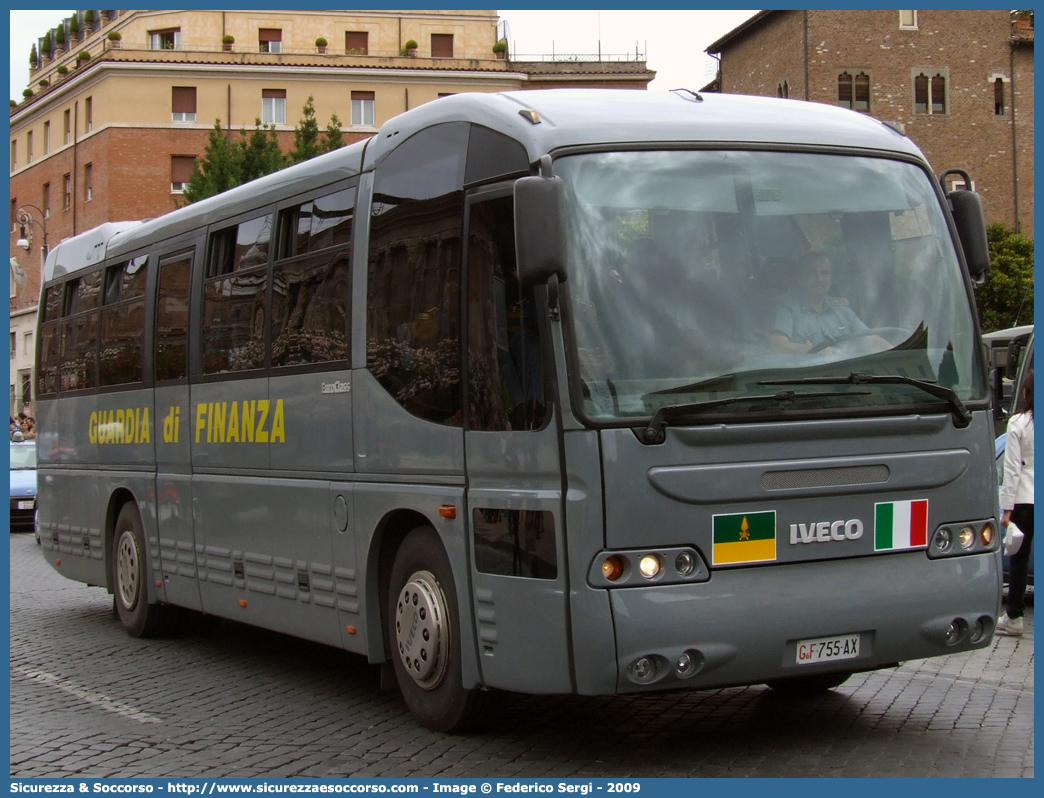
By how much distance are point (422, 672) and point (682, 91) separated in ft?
10.6

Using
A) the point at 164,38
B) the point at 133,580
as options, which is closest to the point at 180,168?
the point at 164,38

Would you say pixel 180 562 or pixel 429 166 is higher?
pixel 429 166

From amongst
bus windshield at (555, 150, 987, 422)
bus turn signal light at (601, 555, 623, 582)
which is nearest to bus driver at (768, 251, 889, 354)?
bus windshield at (555, 150, 987, 422)

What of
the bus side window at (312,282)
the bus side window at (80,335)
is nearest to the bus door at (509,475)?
the bus side window at (312,282)

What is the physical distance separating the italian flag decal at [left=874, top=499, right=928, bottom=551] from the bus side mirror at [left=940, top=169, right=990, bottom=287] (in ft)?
4.39

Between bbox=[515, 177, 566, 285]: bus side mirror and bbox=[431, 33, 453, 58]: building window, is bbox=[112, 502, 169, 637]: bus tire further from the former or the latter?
bbox=[431, 33, 453, 58]: building window

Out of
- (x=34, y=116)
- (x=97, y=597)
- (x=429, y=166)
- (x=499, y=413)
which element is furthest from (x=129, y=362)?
(x=34, y=116)

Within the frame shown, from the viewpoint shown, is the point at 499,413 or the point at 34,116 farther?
the point at 34,116

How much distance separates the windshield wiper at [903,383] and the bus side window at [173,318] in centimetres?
584

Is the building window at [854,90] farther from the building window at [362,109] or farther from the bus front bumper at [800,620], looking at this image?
the bus front bumper at [800,620]

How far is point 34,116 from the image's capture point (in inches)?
3022

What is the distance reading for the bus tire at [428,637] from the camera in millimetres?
7371

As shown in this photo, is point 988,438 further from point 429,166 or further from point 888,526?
point 429,166

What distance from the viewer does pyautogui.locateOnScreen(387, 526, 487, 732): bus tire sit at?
7.37 m
